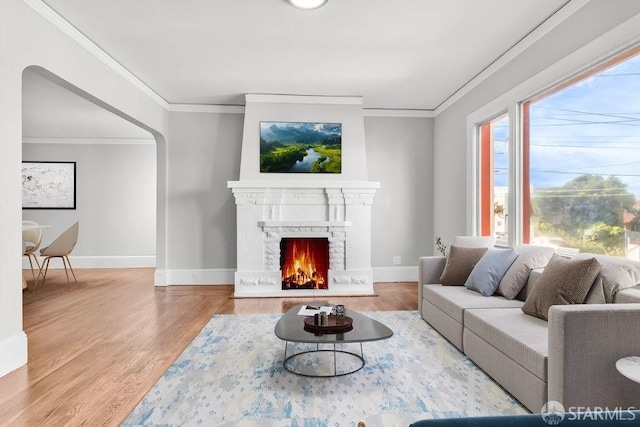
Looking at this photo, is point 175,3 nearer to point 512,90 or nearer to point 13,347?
point 13,347

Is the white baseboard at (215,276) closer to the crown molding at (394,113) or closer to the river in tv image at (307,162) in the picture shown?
the river in tv image at (307,162)

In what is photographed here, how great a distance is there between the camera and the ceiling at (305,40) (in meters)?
3.07

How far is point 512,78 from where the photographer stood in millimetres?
3816

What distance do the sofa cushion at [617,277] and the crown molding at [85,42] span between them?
429 centimetres

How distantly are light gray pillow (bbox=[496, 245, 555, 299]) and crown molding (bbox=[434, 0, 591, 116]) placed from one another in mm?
1843

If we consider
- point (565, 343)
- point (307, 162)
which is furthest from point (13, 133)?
point (565, 343)

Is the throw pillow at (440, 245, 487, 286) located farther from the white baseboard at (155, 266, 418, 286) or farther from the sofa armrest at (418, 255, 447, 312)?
the white baseboard at (155, 266, 418, 286)

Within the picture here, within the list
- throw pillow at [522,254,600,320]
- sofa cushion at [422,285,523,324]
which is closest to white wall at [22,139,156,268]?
sofa cushion at [422,285,523,324]

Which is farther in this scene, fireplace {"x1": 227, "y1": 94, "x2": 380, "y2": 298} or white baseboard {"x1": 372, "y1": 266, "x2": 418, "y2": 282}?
white baseboard {"x1": 372, "y1": 266, "x2": 418, "y2": 282}

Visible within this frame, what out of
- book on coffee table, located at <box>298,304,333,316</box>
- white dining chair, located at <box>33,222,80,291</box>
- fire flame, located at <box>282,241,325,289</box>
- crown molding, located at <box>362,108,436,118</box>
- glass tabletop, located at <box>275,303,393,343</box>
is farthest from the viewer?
crown molding, located at <box>362,108,436,118</box>

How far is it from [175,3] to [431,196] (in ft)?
14.6

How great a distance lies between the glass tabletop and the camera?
231cm

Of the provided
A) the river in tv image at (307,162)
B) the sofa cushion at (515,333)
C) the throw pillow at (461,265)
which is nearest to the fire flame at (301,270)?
→ the river in tv image at (307,162)

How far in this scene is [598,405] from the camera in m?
1.76
